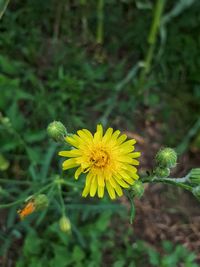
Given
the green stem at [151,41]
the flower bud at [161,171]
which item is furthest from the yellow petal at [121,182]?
the green stem at [151,41]

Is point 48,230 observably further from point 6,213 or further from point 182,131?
point 182,131

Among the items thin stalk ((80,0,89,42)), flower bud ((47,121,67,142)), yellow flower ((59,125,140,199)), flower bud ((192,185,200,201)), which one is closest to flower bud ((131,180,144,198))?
yellow flower ((59,125,140,199))

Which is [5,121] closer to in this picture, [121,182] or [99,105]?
[99,105]

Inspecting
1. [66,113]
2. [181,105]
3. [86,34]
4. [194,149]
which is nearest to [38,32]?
[86,34]

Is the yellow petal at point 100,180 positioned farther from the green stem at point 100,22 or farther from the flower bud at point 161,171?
the green stem at point 100,22

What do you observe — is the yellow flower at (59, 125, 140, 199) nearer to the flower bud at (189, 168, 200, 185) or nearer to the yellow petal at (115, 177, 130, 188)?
the yellow petal at (115, 177, 130, 188)

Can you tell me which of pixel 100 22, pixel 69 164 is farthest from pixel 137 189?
pixel 100 22

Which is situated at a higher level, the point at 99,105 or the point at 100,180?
the point at 99,105
